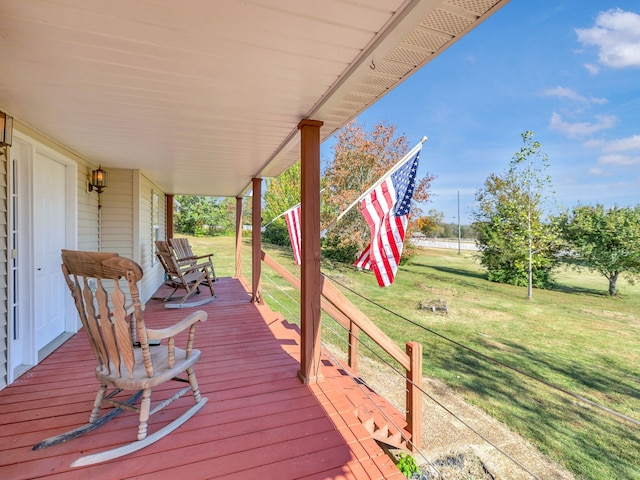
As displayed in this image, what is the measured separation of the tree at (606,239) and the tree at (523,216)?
33.3 inches

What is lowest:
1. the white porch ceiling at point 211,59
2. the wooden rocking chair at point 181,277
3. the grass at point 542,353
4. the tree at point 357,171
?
the grass at point 542,353

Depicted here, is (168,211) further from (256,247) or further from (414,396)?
(414,396)

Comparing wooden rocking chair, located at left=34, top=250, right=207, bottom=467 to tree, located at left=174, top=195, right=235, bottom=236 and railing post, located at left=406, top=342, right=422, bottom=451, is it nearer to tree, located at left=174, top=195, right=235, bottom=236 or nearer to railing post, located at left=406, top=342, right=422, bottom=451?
railing post, located at left=406, top=342, right=422, bottom=451

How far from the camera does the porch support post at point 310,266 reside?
8.21 ft

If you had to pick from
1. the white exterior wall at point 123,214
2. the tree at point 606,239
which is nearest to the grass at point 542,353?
the tree at point 606,239

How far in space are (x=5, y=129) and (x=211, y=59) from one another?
1832 mm

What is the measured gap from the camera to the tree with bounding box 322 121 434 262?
12.8 m

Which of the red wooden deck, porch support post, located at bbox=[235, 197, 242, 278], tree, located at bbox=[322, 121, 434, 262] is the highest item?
tree, located at bbox=[322, 121, 434, 262]

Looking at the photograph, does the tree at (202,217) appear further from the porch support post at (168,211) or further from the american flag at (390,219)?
the american flag at (390,219)

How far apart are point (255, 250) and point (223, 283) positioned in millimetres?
2522

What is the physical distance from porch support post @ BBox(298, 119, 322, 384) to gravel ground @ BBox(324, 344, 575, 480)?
50.9 inches

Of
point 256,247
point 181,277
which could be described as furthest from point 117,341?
point 181,277

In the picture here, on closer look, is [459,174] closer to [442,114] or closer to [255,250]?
[442,114]

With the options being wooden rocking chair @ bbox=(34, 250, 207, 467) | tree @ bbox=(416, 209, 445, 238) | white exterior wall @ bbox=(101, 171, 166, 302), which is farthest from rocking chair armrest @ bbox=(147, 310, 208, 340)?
tree @ bbox=(416, 209, 445, 238)
